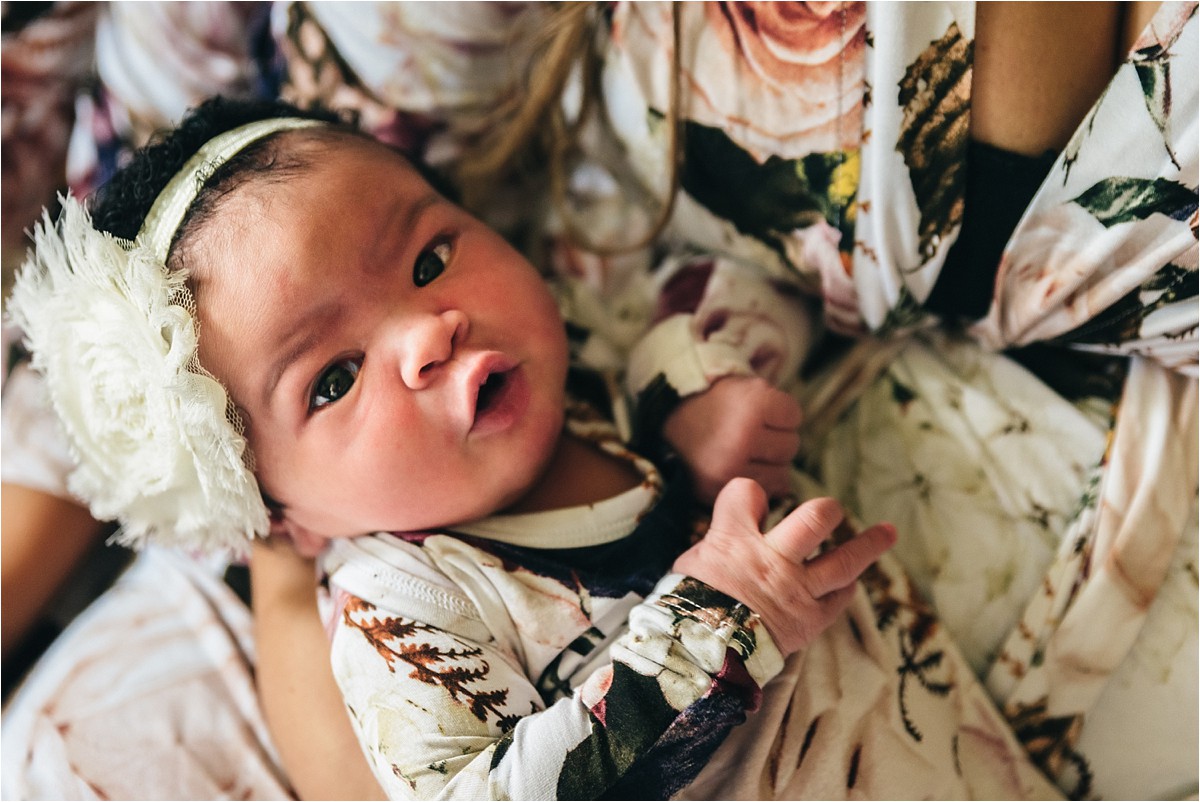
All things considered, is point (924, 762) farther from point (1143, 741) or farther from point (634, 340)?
point (634, 340)

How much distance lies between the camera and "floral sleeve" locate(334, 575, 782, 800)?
0.71m

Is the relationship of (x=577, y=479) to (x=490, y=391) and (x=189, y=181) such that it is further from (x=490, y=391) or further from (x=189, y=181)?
(x=189, y=181)

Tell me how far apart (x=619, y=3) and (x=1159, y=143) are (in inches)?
21.0

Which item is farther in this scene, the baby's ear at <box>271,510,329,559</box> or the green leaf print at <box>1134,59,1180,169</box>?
the baby's ear at <box>271,510,329,559</box>

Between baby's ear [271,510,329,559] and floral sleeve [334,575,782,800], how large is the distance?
0.16 metres

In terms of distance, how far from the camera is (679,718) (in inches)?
27.8

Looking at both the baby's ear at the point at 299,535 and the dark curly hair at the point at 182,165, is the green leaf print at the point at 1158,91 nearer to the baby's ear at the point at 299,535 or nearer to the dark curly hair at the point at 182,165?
the dark curly hair at the point at 182,165

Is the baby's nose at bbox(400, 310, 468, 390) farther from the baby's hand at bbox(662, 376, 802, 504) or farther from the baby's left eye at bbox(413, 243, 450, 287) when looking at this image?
the baby's hand at bbox(662, 376, 802, 504)

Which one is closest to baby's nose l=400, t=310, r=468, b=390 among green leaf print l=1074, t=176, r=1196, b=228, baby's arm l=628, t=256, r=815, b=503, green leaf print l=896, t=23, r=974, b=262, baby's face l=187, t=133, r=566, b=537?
baby's face l=187, t=133, r=566, b=537

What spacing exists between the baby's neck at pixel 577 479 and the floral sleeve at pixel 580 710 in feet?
0.54

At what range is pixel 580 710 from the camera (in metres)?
0.73

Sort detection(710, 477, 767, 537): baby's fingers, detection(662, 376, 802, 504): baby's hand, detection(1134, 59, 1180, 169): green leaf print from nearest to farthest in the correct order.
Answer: detection(1134, 59, 1180, 169): green leaf print < detection(710, 477, 767, 537): baby's fingers < detection(662, 376, 802, 504): baby's hand

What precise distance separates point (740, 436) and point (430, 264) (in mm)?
362

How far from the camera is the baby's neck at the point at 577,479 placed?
914mm
